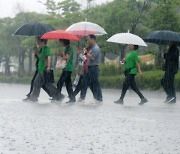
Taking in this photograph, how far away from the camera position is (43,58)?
15742 millimetres

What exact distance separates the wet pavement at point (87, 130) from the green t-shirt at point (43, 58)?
1.75 meters

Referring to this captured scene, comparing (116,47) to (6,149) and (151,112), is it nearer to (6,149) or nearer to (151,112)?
(151,112)

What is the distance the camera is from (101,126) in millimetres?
10227

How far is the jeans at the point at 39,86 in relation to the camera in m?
15.6

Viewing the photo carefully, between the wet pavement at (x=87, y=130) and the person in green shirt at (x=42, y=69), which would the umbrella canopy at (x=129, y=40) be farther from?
the wet pavement at (x=87, y=130)

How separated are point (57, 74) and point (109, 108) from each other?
122 ft

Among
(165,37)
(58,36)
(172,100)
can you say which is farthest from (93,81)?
(165,37)

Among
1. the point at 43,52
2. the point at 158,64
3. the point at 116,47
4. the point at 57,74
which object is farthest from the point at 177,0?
the point at 43,52

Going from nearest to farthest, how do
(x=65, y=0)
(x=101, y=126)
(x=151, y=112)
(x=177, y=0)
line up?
(x=101, y=126) < (x=151, y=112) < (x=177, y=0) < (x=65, y=0)

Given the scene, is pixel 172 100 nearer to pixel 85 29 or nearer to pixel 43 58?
pixel 85 29

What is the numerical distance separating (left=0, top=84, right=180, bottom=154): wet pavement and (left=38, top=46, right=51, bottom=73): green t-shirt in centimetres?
175

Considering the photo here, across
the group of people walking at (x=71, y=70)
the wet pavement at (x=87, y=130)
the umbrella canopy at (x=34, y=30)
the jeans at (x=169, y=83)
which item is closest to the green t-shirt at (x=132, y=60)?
the group of people walking at (x=71, y=70)

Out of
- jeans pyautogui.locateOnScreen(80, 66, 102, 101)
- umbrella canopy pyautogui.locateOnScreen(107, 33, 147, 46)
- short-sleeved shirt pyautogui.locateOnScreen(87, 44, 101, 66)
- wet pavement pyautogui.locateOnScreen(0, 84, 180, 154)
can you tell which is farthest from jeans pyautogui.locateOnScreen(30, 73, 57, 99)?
umbrella canopy pyautogui.locateOnScreen(107, 33, 147, 46)

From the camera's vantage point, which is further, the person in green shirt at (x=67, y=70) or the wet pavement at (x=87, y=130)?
the person in green shirt at (x=67, y=70)
